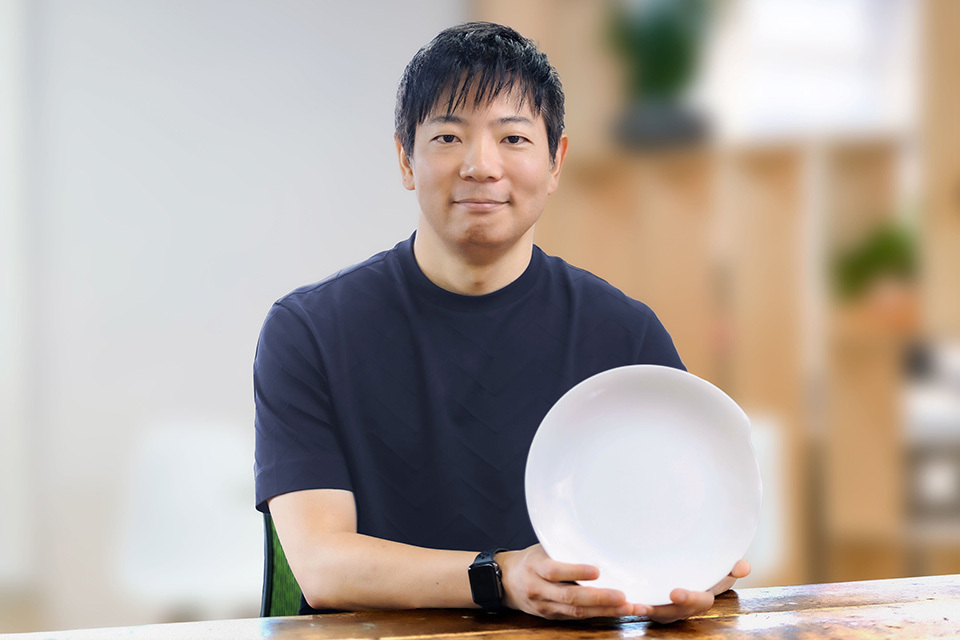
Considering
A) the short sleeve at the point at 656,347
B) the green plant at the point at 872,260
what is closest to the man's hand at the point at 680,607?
the short sleeve at the point at 656,347

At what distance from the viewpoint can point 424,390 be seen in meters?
1.22

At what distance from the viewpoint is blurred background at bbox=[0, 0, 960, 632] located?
2.68 m

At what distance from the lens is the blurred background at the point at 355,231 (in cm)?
268

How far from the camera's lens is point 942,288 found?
248 centimetres

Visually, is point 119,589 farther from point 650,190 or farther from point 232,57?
point 650,190

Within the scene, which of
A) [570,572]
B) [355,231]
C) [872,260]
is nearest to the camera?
[570,572]

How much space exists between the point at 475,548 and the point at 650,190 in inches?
75.2

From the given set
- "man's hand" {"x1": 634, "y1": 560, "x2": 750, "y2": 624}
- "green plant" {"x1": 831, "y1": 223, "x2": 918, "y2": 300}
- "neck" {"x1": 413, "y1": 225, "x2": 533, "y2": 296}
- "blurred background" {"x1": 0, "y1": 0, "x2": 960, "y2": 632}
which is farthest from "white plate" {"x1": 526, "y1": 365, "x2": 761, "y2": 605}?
"green plant" {"x1": 831, "y1": 223, "x2": 918, "y2": 300}

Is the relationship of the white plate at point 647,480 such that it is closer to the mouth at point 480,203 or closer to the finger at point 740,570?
the finger at point 740,570

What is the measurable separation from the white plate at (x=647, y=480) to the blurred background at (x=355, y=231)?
69.8 inches

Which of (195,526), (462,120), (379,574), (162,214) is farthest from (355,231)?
(379,574)

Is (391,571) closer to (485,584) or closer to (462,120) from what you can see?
(485,584)

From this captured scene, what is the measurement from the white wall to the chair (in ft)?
5.20

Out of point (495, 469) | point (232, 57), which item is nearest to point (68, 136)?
Answer: point (232, 57)
